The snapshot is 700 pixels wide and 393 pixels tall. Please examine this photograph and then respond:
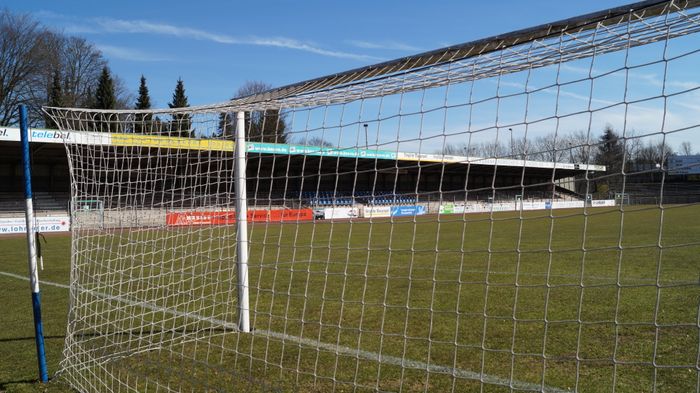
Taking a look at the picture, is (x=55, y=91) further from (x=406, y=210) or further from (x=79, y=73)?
(x=406, y=210)

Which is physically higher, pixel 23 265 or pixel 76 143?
pixel 76 143

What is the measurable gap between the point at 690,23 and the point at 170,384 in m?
4.27

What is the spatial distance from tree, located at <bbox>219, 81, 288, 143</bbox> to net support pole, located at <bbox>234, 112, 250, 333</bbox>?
0.10 meters

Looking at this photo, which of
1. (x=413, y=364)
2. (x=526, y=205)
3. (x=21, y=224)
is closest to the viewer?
(x=413, y=364)

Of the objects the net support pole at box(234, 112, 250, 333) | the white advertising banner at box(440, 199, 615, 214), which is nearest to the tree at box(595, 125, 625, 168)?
the white advertising banner at box(440, 199, 615, 214)

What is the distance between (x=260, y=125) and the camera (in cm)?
553

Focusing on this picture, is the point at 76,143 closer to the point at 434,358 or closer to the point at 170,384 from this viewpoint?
the point at 170,384

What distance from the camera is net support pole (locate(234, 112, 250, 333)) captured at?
5.23m

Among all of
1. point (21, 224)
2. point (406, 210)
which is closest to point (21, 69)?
point (21, 224)

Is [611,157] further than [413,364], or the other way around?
[413,364]

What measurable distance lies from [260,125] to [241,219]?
1.04m

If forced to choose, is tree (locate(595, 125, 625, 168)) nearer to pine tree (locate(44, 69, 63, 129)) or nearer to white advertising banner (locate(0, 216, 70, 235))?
white advertising banner (locate(0, 216, 70, 235))

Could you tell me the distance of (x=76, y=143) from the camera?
5293 mm

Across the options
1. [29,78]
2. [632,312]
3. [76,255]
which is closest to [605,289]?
[632,312]
